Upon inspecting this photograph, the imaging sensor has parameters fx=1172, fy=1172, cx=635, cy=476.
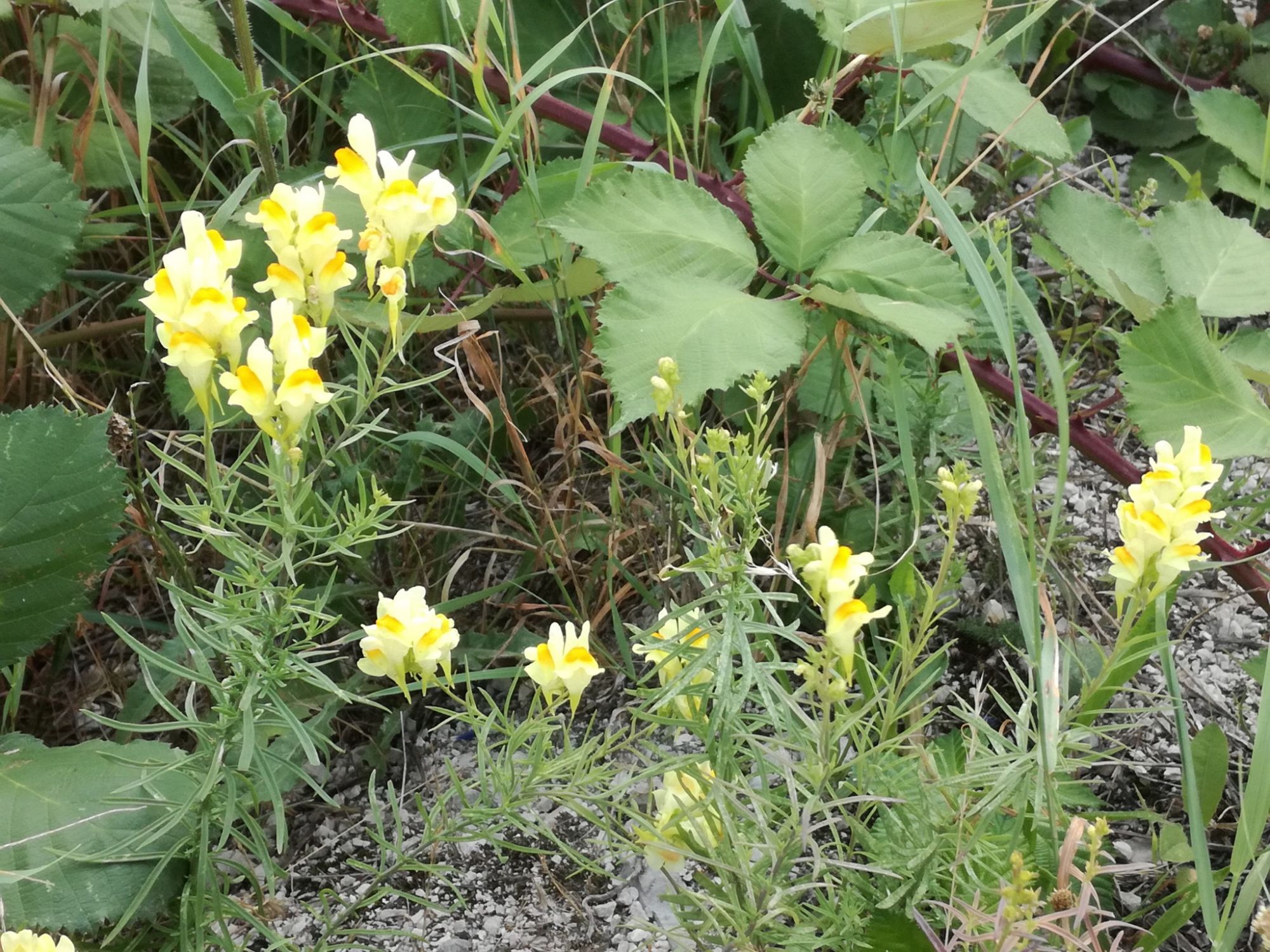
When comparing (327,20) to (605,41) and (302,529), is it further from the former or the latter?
(302,529)

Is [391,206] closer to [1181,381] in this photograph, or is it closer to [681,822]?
[681,822]

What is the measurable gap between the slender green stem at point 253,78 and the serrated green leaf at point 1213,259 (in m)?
1.15

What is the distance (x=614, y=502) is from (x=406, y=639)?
50 cm

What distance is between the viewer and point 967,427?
1562 millimetres

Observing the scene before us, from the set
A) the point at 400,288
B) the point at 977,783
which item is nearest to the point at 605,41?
the point at 400,288

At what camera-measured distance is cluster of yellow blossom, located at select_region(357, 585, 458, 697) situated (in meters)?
0.93

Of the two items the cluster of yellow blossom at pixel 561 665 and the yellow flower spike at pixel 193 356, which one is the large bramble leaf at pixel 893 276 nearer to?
the cluster of yellow blossom at pixel 561 665

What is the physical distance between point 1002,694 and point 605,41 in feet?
3.93

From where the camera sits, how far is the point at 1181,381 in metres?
1.39

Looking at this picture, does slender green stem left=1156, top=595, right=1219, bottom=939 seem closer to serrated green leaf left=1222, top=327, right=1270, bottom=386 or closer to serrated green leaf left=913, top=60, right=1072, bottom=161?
serrated green leaf left=1222, top=327, right=1270, bottom=386

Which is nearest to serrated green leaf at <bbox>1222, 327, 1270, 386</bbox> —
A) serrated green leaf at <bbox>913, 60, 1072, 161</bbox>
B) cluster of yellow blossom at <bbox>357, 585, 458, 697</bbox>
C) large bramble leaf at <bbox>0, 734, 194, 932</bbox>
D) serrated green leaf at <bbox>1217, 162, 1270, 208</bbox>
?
serrated green leaf at <bbox>913, 60, 1072, 161</bbox>

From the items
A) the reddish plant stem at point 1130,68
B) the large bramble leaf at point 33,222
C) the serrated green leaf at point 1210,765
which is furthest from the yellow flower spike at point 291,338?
the reddish plant stem at point 1130,68

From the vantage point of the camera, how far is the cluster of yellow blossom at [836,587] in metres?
0.86

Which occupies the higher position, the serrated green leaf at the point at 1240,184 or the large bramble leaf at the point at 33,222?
the large bramble leaf at the point at 33,222
